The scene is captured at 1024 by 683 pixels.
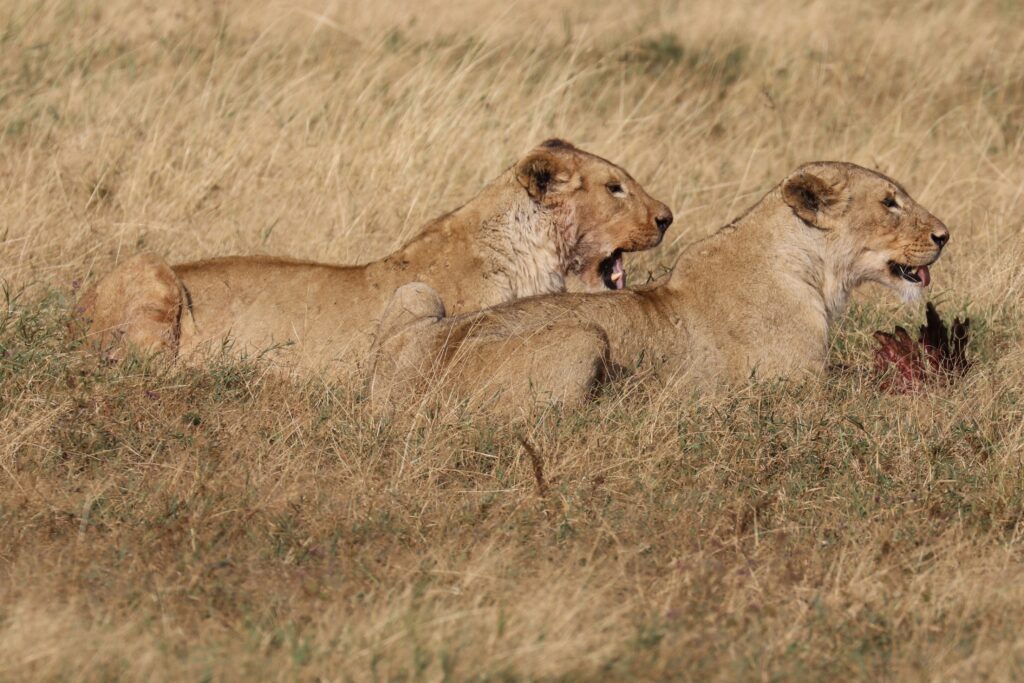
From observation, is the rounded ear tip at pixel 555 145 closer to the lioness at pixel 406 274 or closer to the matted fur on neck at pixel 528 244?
the lioness at pixel 406 274

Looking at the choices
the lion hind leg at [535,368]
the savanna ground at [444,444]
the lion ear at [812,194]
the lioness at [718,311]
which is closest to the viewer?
the savanna ground at [444,444]

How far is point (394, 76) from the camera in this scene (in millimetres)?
10453

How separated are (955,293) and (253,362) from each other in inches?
139

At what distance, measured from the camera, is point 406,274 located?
7.10m

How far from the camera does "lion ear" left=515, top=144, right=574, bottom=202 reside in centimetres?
736

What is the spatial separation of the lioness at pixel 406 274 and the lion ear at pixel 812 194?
85 cm

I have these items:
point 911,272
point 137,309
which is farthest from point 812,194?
point 137,309

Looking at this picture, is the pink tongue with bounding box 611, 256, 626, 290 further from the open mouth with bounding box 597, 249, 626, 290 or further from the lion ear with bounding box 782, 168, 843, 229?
the lion ear with bounding box 782, 168, 843, 229

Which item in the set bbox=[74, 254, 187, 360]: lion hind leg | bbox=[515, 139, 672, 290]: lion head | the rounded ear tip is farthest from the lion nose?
bbox=[74, 254, 187, 360]: lion hind leg

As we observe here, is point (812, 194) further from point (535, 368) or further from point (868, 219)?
point (535, 368)

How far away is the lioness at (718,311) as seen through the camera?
6.07 metres

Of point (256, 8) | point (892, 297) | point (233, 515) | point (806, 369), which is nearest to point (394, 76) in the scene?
point (256, 8)

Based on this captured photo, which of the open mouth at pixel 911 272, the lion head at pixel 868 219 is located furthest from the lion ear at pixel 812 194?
the open mouth at pixel 911 272

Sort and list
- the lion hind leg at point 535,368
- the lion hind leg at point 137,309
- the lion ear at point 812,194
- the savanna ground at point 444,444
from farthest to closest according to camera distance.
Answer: the lion ear at point 812,194 < the lion hind leg at point 137,309 < the lion hind leg at point 535,368 < the savanna ground at point 444,444
